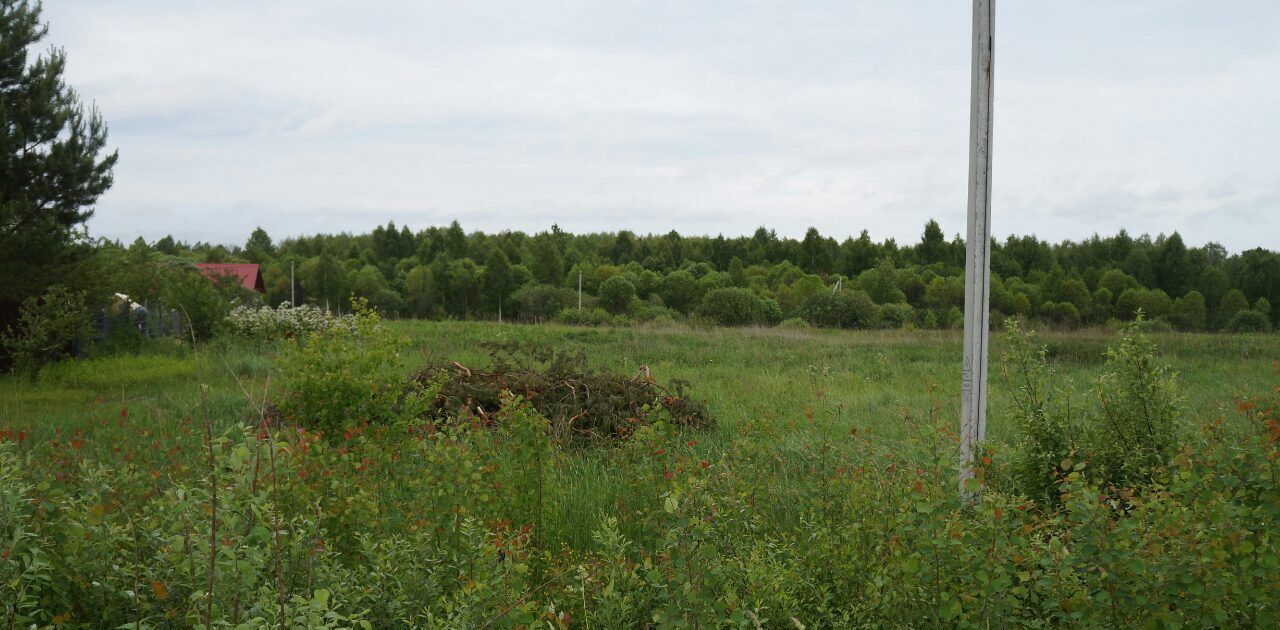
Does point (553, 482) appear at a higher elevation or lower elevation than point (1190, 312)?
lower

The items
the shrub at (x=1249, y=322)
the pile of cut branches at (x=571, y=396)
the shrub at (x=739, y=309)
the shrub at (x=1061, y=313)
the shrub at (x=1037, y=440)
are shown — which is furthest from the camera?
the shrub at (x=739, y=309)

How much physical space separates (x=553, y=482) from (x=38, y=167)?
1279 centimetres

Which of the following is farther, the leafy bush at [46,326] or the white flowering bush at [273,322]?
the white flowering bush at [273,322]

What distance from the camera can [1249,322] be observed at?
1859cm

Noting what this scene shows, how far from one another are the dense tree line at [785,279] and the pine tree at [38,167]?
634 centimetres

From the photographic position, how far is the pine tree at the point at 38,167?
13.1 m

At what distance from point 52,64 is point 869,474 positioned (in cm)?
1526

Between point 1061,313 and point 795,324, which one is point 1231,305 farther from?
point 795,324

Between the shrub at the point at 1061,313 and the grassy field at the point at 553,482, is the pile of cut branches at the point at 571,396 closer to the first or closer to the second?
the grassy field at the point at 553,482

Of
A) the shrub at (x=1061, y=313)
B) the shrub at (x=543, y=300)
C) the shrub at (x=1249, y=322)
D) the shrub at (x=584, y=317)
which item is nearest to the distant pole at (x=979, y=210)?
the shrub at (x=1249, y=322)

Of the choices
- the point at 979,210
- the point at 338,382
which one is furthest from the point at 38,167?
the point at 979,210

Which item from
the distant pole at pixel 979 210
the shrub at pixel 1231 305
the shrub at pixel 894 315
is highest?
the distant pole at pixel 979 210

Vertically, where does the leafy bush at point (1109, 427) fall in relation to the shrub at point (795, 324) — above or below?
above

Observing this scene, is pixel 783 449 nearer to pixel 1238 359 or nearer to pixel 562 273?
pixel 1238 359
